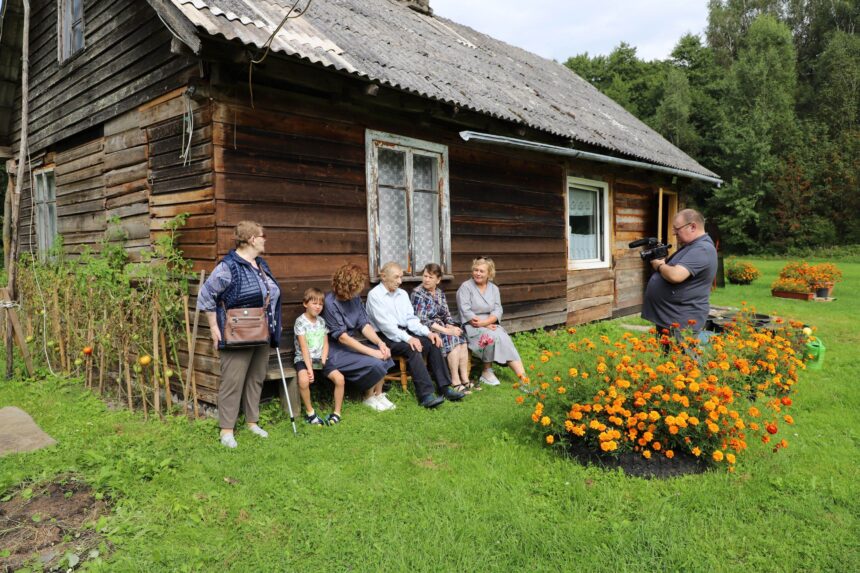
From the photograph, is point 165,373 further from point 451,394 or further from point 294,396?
point 451,394

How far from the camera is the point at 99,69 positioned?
6176 mm

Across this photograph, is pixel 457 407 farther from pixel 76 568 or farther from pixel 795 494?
pixel 76 568

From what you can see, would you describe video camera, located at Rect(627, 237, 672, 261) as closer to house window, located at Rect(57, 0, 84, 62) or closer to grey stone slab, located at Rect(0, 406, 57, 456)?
grey stone slab, located at Rect(0, 406, 57, 456)

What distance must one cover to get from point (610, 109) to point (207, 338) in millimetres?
9878

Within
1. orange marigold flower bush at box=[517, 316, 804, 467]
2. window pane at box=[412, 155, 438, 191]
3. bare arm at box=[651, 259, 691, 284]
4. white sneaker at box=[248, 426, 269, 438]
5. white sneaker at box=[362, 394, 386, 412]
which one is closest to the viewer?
orange marigold flower bush at box=[517, 316, 804, 467]

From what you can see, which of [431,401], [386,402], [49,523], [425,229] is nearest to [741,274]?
[425,229]

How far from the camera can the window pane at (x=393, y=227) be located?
5.91m

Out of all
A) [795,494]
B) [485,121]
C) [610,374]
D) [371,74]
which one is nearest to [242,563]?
[610,374]

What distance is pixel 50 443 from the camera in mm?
4176

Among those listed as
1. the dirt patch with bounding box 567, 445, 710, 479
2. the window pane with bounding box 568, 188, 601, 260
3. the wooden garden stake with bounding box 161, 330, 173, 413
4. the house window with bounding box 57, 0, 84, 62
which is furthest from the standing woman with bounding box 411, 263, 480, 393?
the house window with bounding box 57, 0, 84, 62

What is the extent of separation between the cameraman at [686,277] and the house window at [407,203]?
8.62 ft

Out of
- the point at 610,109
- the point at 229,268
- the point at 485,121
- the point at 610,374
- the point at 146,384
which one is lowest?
the point at 146,384

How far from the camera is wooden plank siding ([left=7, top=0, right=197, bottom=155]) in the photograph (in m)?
5.18

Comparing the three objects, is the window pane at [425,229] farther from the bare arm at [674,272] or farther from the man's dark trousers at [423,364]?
the bare arm at [674,272]
